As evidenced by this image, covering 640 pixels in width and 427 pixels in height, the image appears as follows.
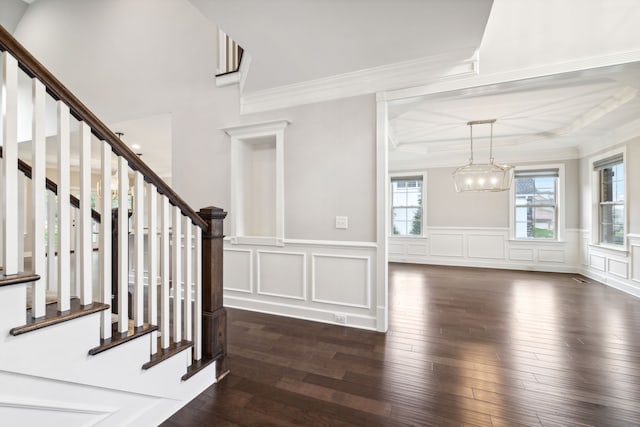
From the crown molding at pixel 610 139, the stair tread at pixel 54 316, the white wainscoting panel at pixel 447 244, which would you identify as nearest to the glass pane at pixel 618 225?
the crown molding at pixel 610 139

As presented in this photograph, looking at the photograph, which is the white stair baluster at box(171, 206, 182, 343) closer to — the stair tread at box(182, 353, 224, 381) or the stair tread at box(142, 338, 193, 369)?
the stair tread at box(142, 338, 193, 369)

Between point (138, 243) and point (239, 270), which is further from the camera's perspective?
point (239, 270)

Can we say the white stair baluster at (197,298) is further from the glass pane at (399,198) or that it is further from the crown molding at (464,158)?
the glass pane at (399,198)

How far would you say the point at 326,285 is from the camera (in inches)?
121

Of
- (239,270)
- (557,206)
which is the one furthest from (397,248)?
(239,270)

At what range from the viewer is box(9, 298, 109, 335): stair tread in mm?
1023

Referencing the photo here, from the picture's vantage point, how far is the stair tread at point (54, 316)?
3.36 ft

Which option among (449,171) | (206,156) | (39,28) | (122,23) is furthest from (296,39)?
(39,28)

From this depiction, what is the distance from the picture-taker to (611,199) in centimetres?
475

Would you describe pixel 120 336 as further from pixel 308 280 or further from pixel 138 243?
pixel 308 280

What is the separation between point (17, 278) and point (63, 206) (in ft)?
1.02

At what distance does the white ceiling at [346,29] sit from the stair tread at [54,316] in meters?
2.29

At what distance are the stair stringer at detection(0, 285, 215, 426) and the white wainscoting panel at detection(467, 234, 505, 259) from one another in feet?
20.6

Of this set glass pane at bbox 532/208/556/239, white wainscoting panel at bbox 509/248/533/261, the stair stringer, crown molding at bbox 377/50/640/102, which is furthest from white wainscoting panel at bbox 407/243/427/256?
the stair stringer
